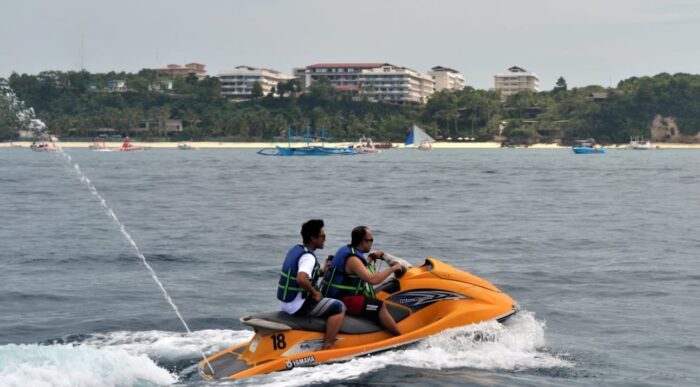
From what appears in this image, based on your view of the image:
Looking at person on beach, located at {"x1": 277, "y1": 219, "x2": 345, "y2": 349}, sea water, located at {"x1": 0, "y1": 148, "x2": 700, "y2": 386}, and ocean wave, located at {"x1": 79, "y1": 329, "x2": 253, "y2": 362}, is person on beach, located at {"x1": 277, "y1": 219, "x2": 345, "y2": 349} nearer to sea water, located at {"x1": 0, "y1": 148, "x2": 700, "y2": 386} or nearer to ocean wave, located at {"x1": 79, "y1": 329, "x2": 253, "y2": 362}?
sea water, located at {"x1": 0, "y1": 148, "x2": 700, "y2": 386}

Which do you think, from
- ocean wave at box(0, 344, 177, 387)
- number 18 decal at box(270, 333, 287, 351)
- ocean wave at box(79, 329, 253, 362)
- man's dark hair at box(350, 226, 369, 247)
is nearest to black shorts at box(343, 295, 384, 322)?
man's dark hair at box(350, 226, 369, 247)

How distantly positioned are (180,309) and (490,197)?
36569 millimetres

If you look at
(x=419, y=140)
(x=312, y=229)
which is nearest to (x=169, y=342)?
(x=312, y=229)

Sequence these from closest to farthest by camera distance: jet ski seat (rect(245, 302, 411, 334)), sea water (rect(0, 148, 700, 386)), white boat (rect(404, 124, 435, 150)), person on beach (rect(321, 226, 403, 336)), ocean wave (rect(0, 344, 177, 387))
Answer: ocean wave (rect(0, 344, 177, 387)) → jet ski seat (rect(245, 302, 411, 334)) → person on beach (rect(321, 226, 403, 336)) → sea water (rect(0, 148, 700, 386)) → white boat (rect(404, 124, 435, 150))

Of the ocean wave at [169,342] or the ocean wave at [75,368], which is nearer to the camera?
the ocean wave at [75,368]

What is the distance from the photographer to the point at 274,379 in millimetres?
12305

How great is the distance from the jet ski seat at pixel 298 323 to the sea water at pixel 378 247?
1.29 feet

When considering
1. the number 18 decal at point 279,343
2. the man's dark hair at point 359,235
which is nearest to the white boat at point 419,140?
the man's dark hair at point 359,235

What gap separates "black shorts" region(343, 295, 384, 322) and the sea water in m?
0.51

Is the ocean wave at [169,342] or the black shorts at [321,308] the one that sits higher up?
the black shorts at [321,308]

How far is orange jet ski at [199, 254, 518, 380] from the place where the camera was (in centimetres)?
1256

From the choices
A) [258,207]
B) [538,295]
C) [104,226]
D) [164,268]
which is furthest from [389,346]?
[258,207]

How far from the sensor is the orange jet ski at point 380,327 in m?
12.6

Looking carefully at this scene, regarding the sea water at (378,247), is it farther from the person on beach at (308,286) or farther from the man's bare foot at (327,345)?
the person on beach at (308,286)
